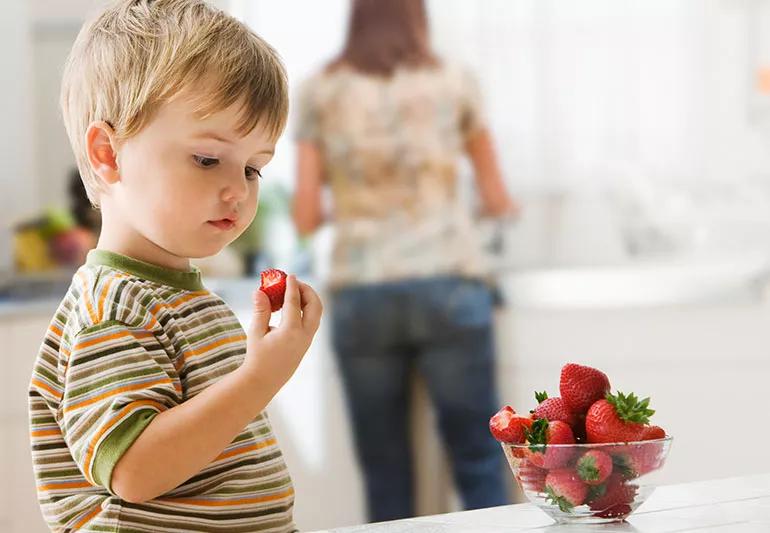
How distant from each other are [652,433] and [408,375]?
1.61 meters

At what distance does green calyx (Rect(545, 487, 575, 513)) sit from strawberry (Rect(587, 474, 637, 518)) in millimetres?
15

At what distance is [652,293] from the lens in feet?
8.64

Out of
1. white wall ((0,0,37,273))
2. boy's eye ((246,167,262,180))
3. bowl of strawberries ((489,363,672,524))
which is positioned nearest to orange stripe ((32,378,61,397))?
boy's eye ((246,167,262,180))

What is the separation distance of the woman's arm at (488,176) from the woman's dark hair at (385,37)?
0.68ft

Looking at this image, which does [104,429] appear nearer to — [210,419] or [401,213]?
[210,419]

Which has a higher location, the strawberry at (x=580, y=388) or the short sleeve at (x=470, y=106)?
the short sleeve at (x=470, y=106)

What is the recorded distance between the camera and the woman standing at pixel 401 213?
7.59 ft

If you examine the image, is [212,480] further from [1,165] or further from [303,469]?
[1,165]

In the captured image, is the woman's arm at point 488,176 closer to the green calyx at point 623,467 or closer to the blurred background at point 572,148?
the blurred background at point 572,148

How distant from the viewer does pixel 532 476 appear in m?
0.87

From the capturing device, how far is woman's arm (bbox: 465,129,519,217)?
2406 millimetres

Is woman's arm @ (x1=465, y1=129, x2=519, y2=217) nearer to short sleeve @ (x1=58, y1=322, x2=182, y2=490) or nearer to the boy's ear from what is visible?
the boy's ear

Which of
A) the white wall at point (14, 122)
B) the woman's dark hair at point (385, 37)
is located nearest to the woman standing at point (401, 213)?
the woman's dark hair at point (385, 37)

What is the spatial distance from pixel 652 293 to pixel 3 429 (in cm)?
145
